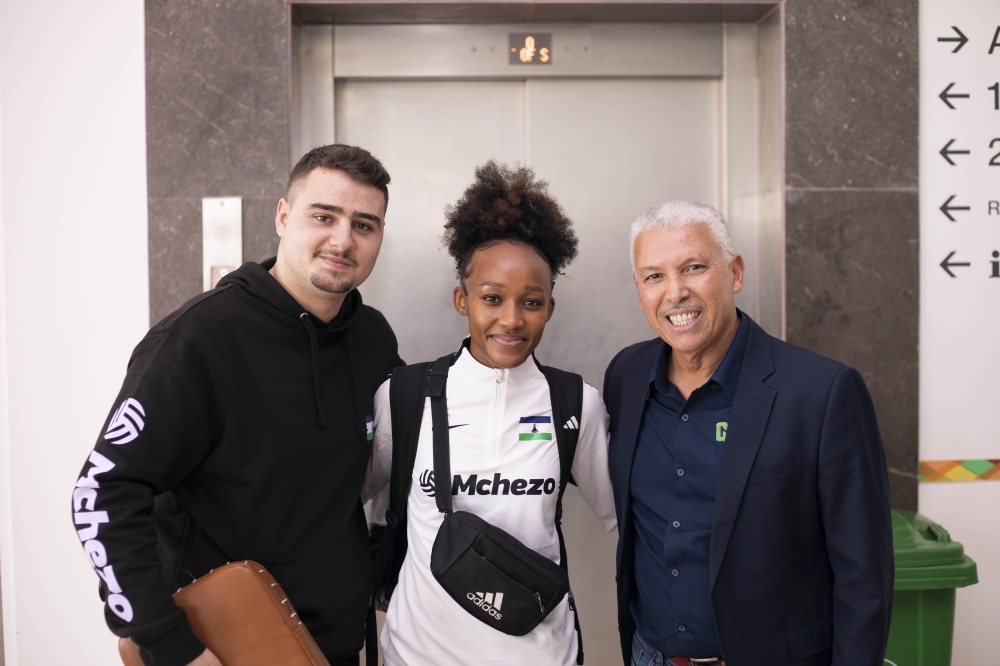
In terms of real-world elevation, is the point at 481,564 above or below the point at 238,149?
below

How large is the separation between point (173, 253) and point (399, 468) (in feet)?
4.95

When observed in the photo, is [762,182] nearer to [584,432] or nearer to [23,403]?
[584,432]

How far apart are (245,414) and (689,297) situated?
126 cm

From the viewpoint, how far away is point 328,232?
78.4 inches

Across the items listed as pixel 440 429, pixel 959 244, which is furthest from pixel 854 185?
pixel 440 429

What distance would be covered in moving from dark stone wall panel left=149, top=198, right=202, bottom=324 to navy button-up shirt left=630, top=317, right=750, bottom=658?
6.49 ft

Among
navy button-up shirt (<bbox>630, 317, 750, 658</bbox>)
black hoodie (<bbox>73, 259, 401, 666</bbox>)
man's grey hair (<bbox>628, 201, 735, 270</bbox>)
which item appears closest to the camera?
black hoodie (<bbox>73, 259, 401, 666</bbox>)

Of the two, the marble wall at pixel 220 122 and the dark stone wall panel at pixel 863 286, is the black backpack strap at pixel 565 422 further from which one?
the marble wall at pixel 220 122

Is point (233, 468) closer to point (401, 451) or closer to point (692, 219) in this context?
point (401, 451)

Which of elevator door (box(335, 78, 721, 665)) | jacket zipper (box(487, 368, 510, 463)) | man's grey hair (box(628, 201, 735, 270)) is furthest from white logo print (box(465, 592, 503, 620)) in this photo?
elevator door (box(335, 78, 721, 665))

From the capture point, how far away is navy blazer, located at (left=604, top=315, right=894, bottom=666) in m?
1.67

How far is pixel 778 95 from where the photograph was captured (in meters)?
2.92

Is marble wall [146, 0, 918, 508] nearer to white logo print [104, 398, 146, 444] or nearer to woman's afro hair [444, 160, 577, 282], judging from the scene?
woman's afro hair [444, 160, 577, 282]

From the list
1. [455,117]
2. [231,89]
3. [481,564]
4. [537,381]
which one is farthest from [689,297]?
[231,89]
